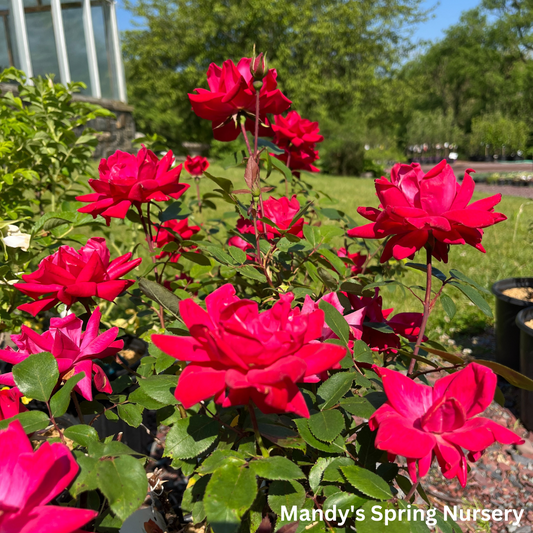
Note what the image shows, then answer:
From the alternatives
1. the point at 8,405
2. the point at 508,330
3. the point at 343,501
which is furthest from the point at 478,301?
the point at 508,330

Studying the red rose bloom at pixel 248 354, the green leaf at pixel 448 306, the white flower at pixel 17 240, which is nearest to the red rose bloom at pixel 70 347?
the red rose bloom at pixel 248 354

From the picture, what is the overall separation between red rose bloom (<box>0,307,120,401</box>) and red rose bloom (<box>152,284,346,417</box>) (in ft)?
0.79

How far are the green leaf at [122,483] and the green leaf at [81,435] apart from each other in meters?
0.07

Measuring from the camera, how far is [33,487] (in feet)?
1.28

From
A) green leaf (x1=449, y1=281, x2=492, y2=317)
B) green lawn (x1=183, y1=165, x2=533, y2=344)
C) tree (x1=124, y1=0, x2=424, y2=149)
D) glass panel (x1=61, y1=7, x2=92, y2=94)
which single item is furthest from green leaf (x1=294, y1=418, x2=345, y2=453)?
tree (x1=124, y1=0, x2=424, y2=149)

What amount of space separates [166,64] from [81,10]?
1053 cm

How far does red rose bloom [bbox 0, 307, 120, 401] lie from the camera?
25.7 inches

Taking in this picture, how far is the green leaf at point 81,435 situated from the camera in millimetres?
553

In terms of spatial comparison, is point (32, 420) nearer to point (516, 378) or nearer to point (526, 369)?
point (516, 378)

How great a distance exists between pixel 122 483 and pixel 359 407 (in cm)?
32

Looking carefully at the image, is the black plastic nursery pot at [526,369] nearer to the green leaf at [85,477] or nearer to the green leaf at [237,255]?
the green leaf at [237,255]

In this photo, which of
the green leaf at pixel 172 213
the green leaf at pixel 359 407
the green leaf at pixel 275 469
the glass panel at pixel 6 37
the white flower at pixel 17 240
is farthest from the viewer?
the glass panel at pixel 6 37

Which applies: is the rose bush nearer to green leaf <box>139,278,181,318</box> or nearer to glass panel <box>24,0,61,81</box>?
green leaf <box>139,278,181,318</box>

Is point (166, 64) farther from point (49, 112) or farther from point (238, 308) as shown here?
point (238, 308)
